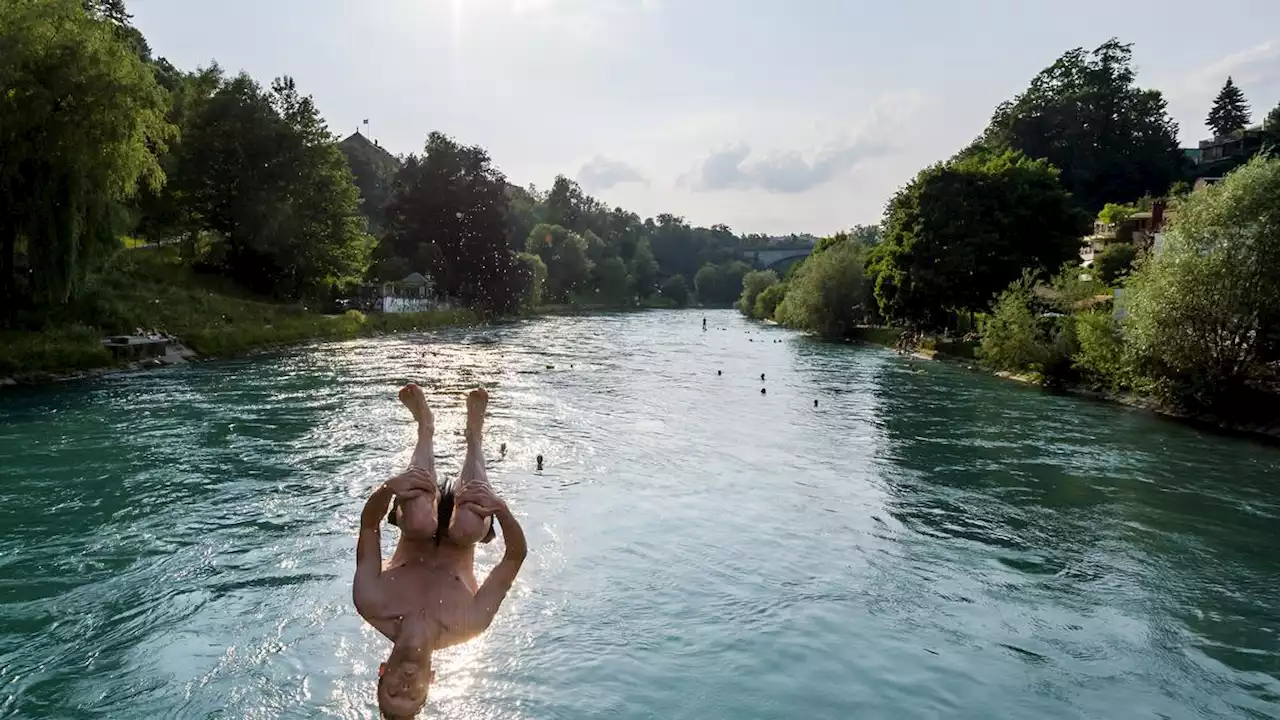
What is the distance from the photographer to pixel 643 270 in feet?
604

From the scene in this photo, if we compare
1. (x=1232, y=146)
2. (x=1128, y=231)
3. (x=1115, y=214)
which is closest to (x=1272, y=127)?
(x=1232, y=146)

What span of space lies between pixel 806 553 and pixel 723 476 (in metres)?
6.06

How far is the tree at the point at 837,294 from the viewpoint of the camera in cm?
7950

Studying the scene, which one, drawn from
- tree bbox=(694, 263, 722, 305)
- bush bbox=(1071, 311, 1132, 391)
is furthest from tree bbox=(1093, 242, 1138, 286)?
tree bbox=(694, 263, 722, 305)

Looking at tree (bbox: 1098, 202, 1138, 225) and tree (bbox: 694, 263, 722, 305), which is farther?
tree (bbox: 694, 263, 722, 305)

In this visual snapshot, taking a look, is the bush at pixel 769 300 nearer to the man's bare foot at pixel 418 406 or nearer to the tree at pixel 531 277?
the tree at pixel 531 277

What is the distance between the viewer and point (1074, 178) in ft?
348

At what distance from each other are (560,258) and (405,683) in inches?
5580

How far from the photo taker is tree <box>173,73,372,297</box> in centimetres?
6075

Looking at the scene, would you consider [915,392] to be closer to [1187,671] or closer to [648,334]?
[1187,671]

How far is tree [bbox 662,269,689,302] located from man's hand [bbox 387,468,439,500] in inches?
7348

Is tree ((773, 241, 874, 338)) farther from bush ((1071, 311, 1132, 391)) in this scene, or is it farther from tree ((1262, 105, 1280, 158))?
tree ((1262, 105, 1280, 158))

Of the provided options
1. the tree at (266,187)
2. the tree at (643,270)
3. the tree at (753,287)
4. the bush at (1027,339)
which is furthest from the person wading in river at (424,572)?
the tree at (643,270)

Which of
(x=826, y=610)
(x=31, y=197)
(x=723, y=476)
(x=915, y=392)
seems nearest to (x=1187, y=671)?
(x=826, y=610)
